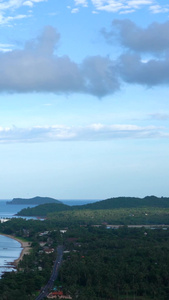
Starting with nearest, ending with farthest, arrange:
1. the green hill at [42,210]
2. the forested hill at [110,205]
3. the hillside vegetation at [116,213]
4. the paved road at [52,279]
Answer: the paved road at [52,279] → the hillside vegetation at [116,213] → the green hill at [42,210] → the forested hill at [110,205]

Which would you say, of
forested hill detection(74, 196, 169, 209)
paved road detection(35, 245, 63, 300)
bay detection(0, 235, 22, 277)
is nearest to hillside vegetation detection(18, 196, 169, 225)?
forested hill detection(74, 196, 169, 209)

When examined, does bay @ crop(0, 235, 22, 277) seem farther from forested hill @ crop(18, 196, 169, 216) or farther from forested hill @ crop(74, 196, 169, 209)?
forested hill @ crop(74, 196, 169, 209)

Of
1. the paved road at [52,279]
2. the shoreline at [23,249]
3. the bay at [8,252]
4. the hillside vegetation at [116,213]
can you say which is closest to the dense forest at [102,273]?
the paved road at [52,279]

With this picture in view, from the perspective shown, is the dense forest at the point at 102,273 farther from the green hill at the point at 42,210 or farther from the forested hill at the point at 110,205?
the forested hill at the point at 110,205

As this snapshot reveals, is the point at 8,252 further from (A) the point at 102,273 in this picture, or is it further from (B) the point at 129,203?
(B) the point at 129,203

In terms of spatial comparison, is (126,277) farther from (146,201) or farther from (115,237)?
(146,201)

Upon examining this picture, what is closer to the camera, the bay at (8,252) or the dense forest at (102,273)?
the dense forest at (102,273)

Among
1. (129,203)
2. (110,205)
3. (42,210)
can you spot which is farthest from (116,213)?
(42,210)

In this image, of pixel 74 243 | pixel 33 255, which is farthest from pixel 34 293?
pixel 74 243
